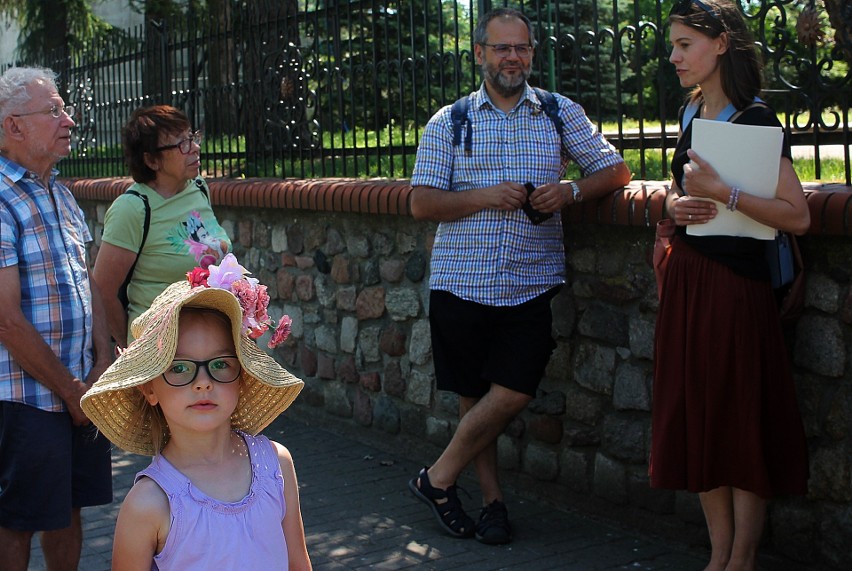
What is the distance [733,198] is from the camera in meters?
4.09

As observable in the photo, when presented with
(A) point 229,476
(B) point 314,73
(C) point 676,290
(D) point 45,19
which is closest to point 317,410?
(B) point 314,73

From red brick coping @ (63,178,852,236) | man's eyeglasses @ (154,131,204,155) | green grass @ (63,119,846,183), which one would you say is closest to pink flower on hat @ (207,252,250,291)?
man's eyeglasses @ (154,131,204,155)

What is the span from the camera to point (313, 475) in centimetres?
639

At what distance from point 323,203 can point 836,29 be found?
138 inches

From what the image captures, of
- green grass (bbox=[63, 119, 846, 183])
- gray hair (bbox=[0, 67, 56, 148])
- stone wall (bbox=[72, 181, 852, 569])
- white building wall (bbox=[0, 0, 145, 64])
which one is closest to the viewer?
gray hair (bbox=[0, 67, 56, 148])

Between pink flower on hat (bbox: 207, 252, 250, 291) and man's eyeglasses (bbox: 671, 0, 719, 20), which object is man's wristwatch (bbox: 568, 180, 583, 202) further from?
pink flower on hat (bbox: 207, 252, 250, 291)

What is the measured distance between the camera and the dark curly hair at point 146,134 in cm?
485

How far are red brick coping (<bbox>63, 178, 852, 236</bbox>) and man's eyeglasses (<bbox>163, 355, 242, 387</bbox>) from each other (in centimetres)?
240

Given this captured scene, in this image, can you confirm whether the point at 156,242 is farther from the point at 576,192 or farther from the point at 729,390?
the point at 729,390

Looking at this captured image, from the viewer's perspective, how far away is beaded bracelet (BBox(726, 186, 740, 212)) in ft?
13.4

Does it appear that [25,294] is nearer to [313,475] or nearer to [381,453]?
[313,475]

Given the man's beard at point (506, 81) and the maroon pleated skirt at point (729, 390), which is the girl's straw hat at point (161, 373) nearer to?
the maroon pleated skirt at point (729, 390)

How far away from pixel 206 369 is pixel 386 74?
4.48 meters

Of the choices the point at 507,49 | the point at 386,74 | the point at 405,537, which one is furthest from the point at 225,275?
the point at 386,74
